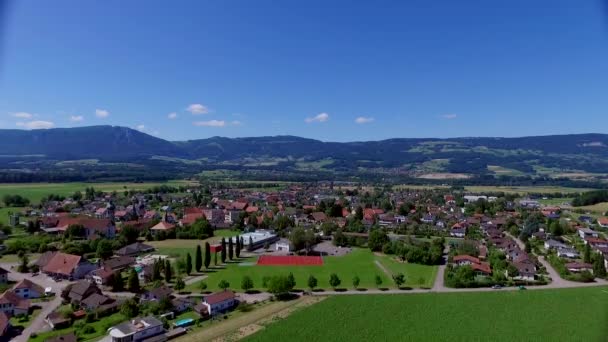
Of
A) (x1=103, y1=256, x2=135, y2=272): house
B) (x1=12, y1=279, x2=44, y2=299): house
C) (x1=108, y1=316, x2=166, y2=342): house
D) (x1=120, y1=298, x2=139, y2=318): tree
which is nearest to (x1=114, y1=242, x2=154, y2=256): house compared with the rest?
(x1=103, y1=256, x2=135, y2=272): house

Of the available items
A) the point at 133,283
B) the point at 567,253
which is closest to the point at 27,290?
the point at 133,283

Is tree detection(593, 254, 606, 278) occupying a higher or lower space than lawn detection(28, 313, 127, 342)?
lower

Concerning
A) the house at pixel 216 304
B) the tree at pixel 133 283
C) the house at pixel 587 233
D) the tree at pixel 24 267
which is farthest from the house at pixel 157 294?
the house at pixel 587 233

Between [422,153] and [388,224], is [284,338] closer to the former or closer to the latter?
[388,224]

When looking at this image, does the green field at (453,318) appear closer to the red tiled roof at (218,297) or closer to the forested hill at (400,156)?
the red tiled roof at (218,297)

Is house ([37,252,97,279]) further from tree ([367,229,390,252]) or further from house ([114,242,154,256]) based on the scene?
tree ([367,229,390,252])

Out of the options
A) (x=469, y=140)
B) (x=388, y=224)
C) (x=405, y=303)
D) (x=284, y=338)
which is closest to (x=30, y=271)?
(x=284, y=338)
